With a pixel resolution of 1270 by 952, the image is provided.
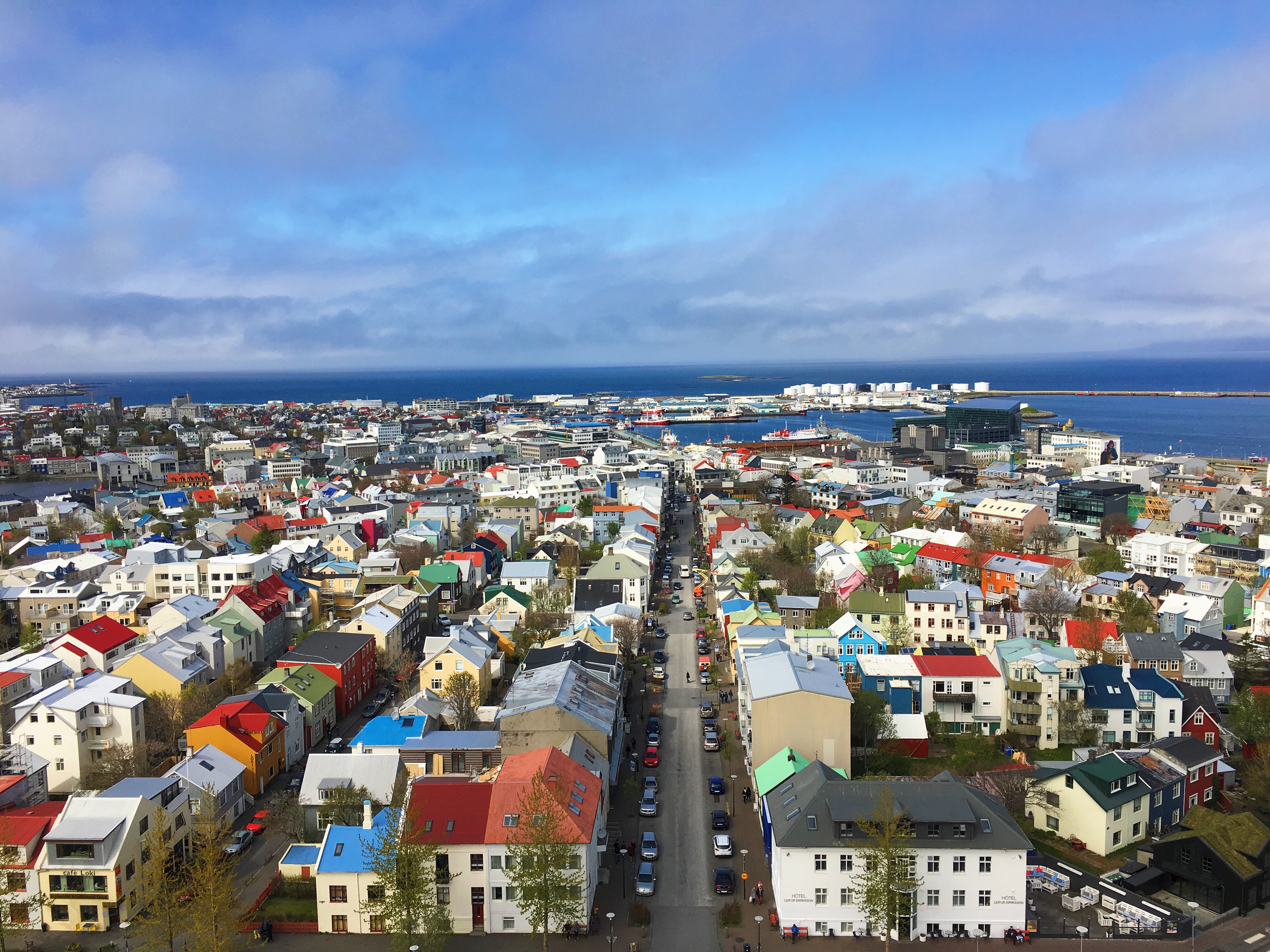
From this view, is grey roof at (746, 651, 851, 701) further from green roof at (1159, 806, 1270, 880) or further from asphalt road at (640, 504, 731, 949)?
green roof at (1159, 806, 1270, 880)

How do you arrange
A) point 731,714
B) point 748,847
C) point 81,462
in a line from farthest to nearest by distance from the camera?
1. point 81,462
2. point 731,714
3. point 748,847

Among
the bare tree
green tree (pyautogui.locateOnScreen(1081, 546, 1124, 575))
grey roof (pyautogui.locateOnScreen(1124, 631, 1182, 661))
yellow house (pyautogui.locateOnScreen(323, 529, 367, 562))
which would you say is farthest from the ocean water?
yellow house (pyautogui.locateOnScreen(323, 529, 367, 562))

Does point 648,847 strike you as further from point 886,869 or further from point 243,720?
point 243,720

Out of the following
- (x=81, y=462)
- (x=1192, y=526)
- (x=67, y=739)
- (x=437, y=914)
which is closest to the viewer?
(x=437, y=914)

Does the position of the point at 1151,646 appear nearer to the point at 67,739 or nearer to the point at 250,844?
the point at 250,844

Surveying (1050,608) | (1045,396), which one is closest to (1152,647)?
(1050,608)

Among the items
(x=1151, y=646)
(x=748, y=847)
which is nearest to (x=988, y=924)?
(x=748, y=847)
